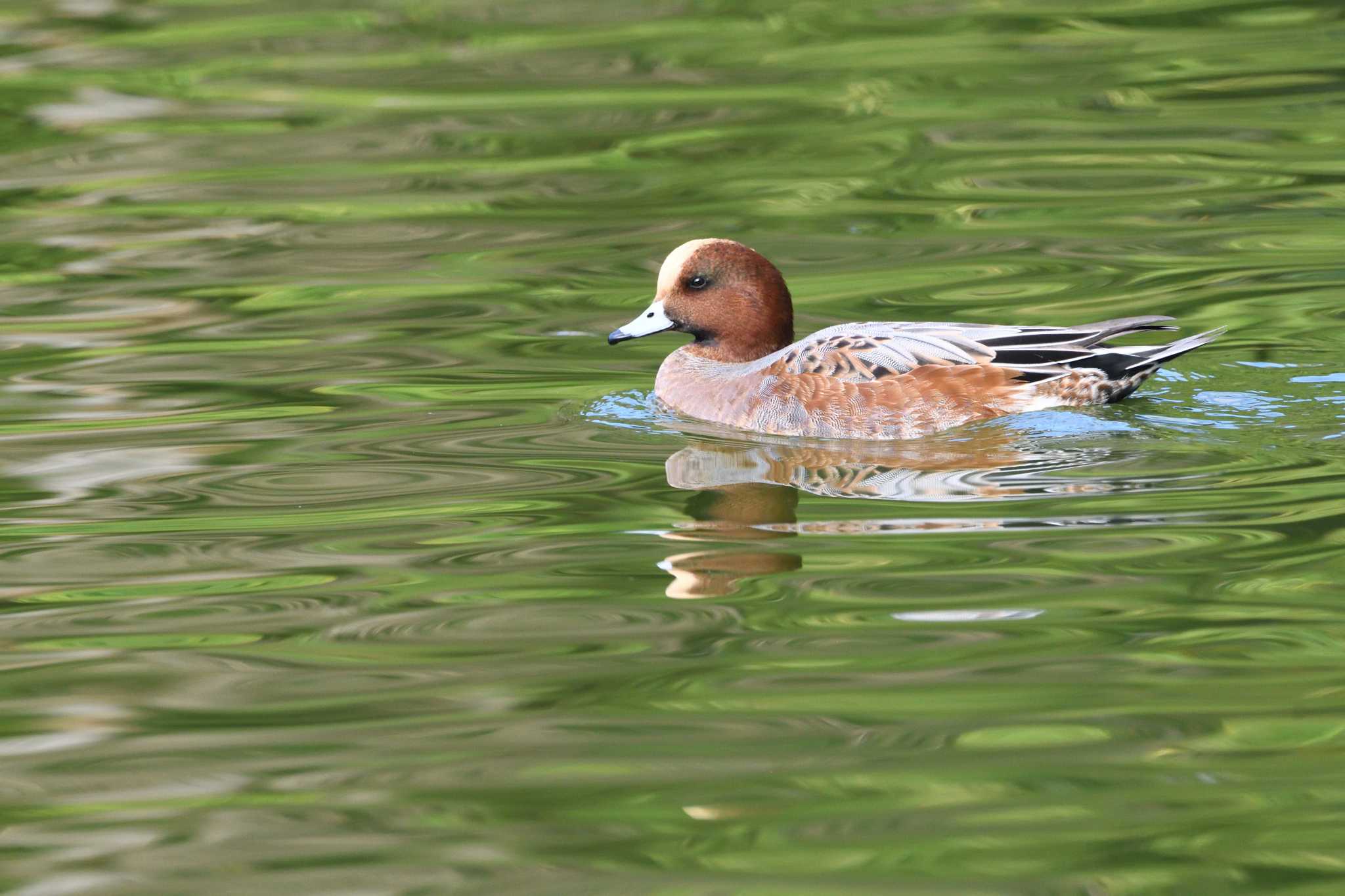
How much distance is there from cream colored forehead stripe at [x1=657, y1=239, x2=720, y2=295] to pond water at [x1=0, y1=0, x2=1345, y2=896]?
0.54 meters

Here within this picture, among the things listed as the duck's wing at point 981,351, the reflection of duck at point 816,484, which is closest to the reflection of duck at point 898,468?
the reflection of duck at point 816,484

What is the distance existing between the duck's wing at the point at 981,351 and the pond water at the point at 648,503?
0.23 m

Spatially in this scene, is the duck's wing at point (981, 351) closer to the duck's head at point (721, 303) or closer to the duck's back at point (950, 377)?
the duck's back at point (950, 377)

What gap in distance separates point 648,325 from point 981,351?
4.81 feet

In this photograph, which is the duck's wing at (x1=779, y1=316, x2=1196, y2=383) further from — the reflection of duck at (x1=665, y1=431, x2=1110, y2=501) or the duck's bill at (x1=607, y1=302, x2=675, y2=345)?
the duck's bill at (x1=607, y1=302, x2=675, y2=345)

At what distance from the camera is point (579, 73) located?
14734mm

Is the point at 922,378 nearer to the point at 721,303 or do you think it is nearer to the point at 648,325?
the point at 721,303

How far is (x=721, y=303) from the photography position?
837 centimetres

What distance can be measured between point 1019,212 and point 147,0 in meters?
9.38

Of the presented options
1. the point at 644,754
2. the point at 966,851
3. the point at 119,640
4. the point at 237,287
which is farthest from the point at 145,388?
the point at 966,851

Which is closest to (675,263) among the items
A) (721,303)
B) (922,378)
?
(721,303)

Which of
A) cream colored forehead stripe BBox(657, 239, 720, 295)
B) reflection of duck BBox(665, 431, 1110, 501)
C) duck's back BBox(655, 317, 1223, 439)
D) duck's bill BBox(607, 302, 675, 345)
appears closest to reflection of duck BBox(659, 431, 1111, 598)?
reflection of duck BBox(665, 431, 1110, 501)

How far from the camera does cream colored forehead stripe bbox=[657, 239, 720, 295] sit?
8273 millimetres

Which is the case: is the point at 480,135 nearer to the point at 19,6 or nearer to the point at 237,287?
the point at 237,287
